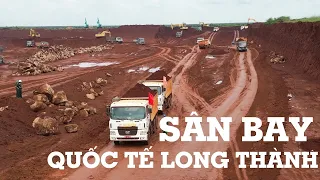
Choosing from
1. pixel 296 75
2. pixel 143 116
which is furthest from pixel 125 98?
pixel 296 75

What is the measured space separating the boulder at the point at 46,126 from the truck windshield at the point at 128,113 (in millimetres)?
5259

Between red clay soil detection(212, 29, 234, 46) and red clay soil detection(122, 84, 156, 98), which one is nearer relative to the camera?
red clay soil detection(122, 84, 156, 98)

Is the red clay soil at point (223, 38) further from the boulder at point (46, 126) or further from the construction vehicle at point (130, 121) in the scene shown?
the construction vehicle at point (130, 121)

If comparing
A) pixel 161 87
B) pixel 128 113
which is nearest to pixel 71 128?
pixel 128 113

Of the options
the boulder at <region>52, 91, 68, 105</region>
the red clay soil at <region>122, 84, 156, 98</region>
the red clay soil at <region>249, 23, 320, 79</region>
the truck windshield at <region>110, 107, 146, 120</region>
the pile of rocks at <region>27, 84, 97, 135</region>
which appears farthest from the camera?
the red clay soil at <region>249, 23, 320, 79</region>

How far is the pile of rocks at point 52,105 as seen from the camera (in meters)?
24.4

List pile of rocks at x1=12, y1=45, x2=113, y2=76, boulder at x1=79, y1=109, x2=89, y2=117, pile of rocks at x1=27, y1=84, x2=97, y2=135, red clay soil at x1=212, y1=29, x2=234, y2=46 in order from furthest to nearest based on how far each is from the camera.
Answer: red clay soil at x1=212, y1=29, x2=234, y2=46, pile of rocks at x1=12, y1=45, x2=113, y2=76, boulder at x1=79, y1=109, x2=89, y2=117, pile of rocks at x1=27, y1=84, x2=97, y2=135

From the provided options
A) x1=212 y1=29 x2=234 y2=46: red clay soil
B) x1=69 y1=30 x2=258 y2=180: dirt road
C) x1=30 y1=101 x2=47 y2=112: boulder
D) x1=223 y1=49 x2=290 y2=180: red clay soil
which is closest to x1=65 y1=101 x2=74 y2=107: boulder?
x1=30 y1=101 x2=47 y2=112: boulder

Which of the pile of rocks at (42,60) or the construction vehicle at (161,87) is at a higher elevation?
the construction vehicle at (161,87)

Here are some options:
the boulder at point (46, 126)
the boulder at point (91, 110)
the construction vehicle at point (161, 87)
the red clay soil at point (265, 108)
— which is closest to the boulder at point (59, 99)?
the boulder at point (91, 110)

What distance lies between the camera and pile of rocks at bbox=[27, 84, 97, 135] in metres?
24.4

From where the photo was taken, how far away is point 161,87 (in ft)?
91.9

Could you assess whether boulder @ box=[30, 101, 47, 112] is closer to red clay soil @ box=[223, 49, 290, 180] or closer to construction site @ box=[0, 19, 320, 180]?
construction site @ box=[0, 19, 320, 180]

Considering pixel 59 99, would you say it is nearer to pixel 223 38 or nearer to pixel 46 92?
pixel 46 92
